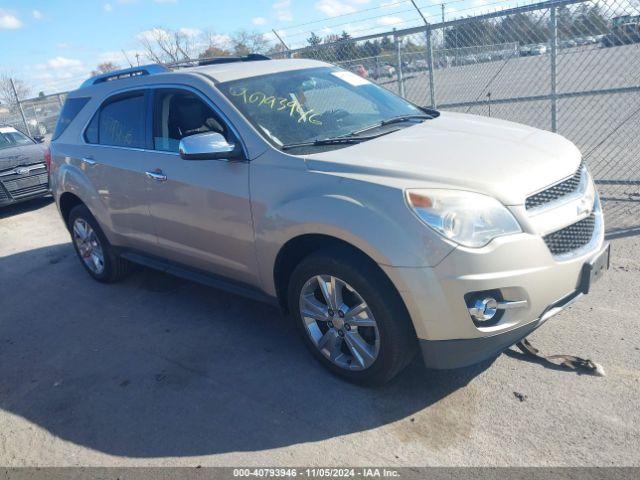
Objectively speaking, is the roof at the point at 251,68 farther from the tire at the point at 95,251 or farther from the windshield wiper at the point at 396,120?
the tire at the point at 95,251

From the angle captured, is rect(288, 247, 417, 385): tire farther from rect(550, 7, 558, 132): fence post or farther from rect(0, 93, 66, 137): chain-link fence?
rect(0, 93, 66, 137): chain-link fence

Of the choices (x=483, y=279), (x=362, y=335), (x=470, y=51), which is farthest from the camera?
(x=470, y=51)

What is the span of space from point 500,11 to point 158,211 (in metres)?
4.42

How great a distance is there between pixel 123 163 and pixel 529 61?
17.7ft

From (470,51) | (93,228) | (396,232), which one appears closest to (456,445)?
(396,232)

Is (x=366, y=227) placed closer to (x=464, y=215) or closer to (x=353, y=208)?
(x=353, y=208)

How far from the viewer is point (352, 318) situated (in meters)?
3.29

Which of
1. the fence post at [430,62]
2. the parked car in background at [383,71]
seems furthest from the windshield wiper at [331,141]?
the parked car in background at [383,71]

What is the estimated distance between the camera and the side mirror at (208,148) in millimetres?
3609

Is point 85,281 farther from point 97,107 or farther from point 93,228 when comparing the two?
point 97,107

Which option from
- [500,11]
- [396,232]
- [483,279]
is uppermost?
[500,11]

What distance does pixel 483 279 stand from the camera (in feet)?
9.16

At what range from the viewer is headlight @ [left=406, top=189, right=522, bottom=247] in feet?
9.29

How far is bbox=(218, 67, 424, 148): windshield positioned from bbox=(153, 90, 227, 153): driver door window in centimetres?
24
